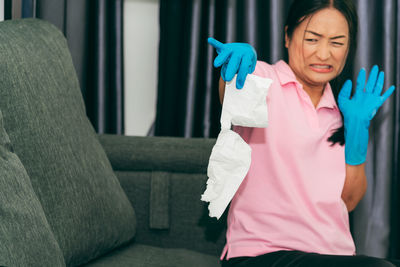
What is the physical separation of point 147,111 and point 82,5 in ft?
1.48

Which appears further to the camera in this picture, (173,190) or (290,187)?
(173,190)

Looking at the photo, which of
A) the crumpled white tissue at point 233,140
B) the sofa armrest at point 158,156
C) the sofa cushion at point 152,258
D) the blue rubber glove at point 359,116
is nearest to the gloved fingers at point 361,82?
the blue rubber glove at point 359,116

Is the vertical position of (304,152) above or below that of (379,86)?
below

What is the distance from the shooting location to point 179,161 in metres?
1.24

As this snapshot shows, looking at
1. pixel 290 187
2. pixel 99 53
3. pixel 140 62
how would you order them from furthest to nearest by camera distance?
1. pixel 140 62
2. pixel 99 53
3. pixel 290 187

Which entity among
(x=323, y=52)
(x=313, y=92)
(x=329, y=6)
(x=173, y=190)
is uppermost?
(x=329, y=6)

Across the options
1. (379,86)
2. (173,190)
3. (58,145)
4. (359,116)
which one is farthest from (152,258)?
(379,86)

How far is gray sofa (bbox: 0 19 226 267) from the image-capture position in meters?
0.75

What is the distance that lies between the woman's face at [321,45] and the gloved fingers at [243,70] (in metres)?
0.25

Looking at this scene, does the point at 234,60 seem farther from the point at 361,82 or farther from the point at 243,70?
the point at 361,82

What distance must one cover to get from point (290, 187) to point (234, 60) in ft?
1.16

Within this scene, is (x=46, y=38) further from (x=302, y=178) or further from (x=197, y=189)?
(x=302, y=178)

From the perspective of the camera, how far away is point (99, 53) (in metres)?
1.56

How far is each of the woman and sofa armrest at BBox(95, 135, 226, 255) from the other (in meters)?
0.14
